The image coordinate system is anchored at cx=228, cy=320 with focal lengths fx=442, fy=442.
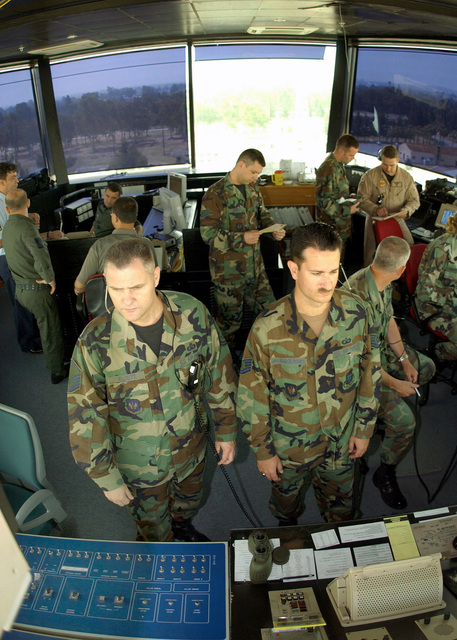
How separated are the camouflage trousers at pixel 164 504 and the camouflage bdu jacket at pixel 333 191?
3.39 meters

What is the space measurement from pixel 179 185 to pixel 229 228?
2088mm

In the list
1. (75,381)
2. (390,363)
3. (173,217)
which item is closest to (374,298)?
(390,363)

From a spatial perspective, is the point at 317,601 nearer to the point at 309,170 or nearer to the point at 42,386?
the point at 42,386

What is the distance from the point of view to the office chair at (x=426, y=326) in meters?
3.23

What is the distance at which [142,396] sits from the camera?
1.70 m

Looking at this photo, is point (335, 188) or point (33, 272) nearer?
point (33, 272)

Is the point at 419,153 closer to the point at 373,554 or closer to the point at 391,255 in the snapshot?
the point at 391,255

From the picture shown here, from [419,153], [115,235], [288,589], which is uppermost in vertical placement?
[419,153]

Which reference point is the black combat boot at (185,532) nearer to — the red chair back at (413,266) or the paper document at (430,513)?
the paper document at (430,513)

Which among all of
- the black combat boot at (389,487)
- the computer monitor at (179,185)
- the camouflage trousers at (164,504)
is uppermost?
the computer monitor at (179,185)

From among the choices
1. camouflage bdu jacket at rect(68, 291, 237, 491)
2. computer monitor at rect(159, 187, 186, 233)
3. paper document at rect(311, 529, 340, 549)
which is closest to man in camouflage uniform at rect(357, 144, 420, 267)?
computer monitor at rect(159, 187, 186, 233)

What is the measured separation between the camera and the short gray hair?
2.23m

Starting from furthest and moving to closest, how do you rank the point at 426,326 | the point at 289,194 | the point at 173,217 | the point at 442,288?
the point at 289,194 → the point at 173,217 → the point at 426,326 → the point at 442,288

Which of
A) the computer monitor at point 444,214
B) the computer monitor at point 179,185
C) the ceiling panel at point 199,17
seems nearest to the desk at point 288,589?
the ceiling panel at point 199,17
